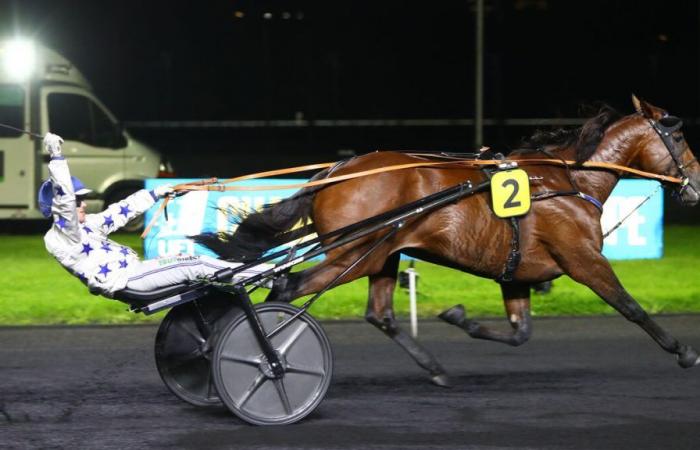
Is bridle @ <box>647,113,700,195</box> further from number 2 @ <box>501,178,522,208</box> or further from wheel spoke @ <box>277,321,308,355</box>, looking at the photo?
wheel spoke @ <box>277,321,308,355</box>

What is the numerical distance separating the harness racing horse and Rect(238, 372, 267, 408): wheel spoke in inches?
29.9

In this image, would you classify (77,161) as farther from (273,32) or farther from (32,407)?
(273,32)

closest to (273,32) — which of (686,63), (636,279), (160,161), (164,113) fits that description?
(164,113)

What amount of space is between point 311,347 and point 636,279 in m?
6.65

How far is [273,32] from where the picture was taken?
1289 inches

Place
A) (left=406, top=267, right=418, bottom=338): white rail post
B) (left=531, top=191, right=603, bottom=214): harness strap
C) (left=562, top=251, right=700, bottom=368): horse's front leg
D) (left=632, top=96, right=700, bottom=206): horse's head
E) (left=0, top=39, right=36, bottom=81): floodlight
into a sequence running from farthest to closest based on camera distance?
(left=0, top=39, right=36, bottom=81): floodlight, (left=406, top=267, right=418, bottom=338): white rail post, (left=632, top=96, right=700, bottom=206): horse's head, (left=531, top=191, right=603, bottom=214): harness strap, (left=562, top=251, right=700, bottom=368): horse's front leg

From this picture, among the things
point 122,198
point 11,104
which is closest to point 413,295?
point 122,198

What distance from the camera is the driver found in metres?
6.18

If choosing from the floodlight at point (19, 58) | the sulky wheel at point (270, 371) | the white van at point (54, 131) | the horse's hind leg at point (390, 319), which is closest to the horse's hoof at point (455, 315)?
the horse's hind leg at point (390, 319)

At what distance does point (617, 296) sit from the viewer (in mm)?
7242

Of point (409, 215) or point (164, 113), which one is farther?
point (164, 113)

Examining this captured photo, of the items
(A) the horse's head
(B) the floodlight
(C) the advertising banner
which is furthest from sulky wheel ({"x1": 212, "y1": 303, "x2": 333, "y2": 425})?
(B) the floodlight

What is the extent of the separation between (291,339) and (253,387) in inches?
12.6

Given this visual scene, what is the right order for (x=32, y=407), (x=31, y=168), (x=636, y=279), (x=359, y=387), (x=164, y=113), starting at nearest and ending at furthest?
(x=32, y=407), (x=359, y=387), (x=636, y=279), (x=31, y=168), (x=164, y=113)
